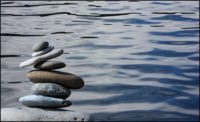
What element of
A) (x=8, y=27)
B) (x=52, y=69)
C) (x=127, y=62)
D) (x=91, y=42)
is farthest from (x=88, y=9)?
(x=52, y=69)

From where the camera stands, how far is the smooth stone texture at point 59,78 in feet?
18.8

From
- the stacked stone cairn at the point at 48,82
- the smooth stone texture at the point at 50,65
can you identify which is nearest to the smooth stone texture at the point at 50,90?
the stacked stone cairn at the point at 48,82

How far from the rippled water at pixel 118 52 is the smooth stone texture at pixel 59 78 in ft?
1.69

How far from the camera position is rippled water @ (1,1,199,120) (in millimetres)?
6352

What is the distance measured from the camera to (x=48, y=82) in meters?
5.84

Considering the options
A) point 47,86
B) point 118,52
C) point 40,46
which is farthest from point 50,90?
point 118,52

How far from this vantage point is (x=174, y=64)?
8.15 m

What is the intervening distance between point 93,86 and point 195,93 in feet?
5.19

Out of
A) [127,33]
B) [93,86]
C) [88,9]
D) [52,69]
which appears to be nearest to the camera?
[52,69]

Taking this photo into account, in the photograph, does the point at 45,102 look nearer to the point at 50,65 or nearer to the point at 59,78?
the point at 59,78

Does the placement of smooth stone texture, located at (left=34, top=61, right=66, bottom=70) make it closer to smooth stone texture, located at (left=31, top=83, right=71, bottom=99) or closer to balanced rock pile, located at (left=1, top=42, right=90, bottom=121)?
balanced rock pile, located at (left=1, top=42, right=90, bottom=121)

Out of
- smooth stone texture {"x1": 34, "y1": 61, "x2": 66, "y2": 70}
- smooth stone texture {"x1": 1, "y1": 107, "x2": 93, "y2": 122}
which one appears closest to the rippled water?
smooth stone texture {"x1": 1, "y1": 107, "x2": 93, "y2": 122}

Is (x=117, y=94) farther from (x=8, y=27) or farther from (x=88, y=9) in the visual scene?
(x=88, y=9)

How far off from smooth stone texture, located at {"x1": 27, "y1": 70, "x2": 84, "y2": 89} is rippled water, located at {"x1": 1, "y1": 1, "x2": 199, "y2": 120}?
0.51m
